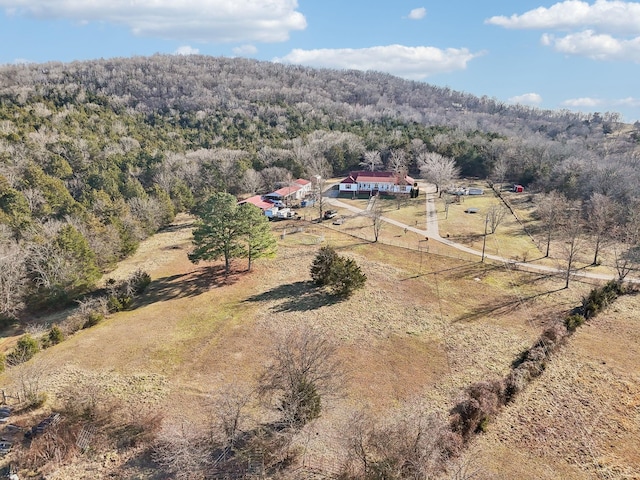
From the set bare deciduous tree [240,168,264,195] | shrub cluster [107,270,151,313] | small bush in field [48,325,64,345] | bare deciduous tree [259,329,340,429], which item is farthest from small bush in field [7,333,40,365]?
bare deciduous tree [240,168,264,195]

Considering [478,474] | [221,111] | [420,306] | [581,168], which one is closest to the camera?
[478,474]

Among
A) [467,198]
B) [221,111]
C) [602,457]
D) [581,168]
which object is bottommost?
[602,457]

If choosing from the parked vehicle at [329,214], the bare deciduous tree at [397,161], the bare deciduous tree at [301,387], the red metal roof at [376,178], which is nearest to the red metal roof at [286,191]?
the parked vehicle at [329,214]

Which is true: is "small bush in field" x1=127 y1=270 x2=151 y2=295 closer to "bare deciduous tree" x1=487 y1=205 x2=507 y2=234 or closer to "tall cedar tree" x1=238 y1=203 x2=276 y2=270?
"tall cedar tree" x1=238 y1=203 x2=276 y2=270

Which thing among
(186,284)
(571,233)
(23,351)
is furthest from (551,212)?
(23,351)

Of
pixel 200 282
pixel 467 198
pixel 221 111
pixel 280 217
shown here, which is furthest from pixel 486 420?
pixel 221 111

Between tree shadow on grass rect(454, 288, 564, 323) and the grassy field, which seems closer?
the grassy field

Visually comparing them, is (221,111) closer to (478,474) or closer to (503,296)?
(503,296)

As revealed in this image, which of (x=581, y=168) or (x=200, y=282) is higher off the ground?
(x=581, y=168)
